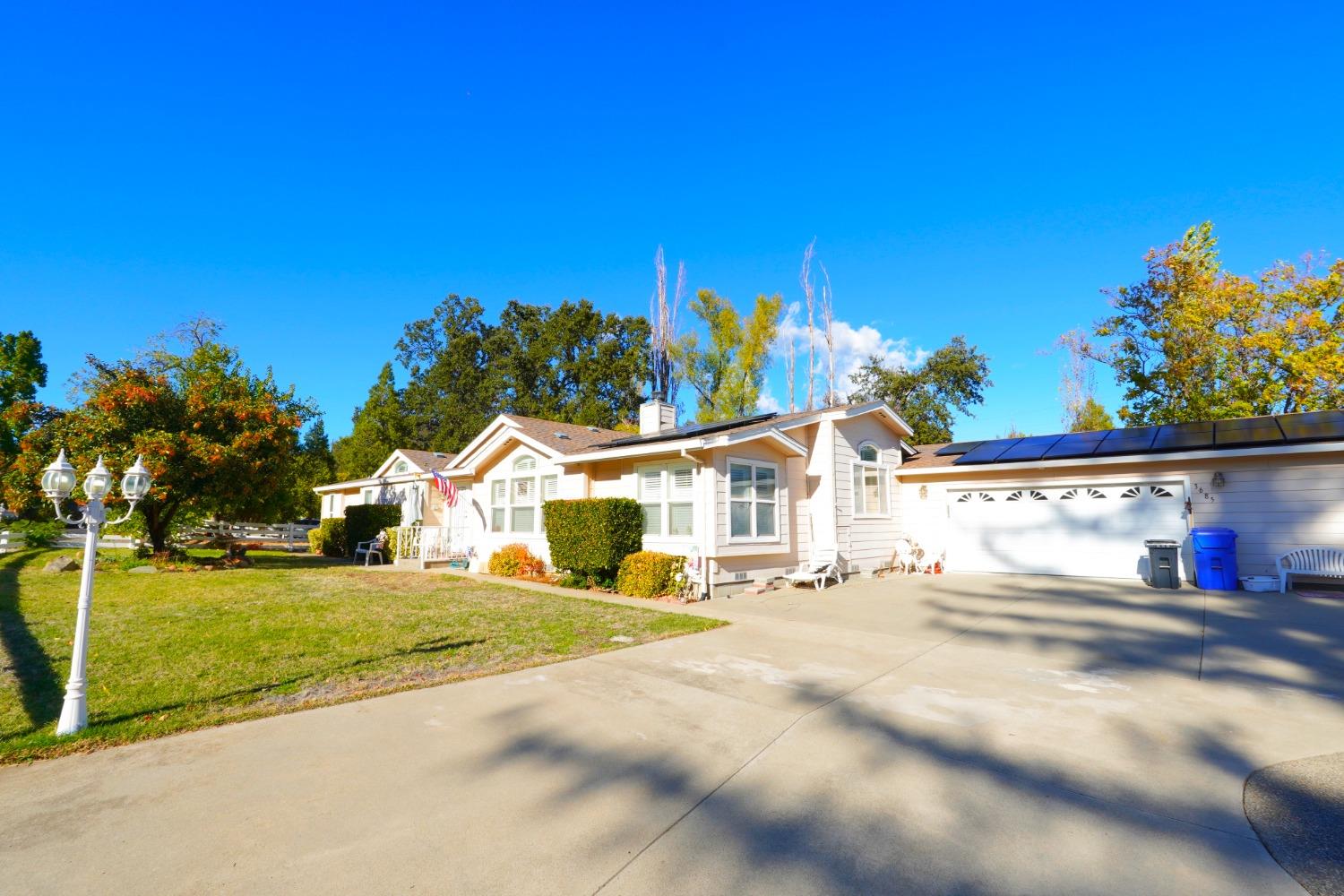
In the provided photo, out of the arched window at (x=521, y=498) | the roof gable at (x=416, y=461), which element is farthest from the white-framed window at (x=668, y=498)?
the roof gable at (x=416, y=461)

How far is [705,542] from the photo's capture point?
1142cm

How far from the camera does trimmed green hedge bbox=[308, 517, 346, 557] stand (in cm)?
2275

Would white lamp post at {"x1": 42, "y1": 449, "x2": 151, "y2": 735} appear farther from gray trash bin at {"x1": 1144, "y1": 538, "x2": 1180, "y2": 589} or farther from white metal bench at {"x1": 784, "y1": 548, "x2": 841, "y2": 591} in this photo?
gray trash bin at {"x1": 1144, "y1": 538, "x2": 1180, "y2": 589}

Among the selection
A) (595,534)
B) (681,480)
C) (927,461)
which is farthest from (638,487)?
(927,461)

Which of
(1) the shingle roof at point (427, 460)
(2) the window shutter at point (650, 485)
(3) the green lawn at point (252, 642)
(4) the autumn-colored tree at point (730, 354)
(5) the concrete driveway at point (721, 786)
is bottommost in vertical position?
(5) the concrete driveway at point (721, 786)

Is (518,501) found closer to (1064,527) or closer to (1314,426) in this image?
(1064,527)

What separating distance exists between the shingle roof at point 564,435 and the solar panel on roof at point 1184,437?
37.9 ft

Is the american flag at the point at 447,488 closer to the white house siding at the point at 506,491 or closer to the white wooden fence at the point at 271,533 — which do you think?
the white house siding at the point at 506,491

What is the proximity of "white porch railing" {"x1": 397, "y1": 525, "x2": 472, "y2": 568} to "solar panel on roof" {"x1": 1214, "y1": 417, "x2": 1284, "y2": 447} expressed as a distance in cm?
1782

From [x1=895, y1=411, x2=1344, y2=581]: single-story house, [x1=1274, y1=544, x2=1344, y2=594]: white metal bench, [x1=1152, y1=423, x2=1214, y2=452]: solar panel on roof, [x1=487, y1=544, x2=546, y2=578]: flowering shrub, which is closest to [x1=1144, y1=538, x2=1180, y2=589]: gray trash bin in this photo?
[x1=895, y1=411, x2=1344, y2=581]: single-story house

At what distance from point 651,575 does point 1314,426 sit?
13009mm

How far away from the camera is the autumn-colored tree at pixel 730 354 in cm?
2891

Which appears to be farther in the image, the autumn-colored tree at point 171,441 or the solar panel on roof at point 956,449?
the solar panel on roof at point 956,449

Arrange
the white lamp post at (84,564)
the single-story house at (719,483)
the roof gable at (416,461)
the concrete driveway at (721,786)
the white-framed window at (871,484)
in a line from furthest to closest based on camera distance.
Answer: the roof gable at (416,461) → the white-framed window at (871,484) → the single-story house at (719,483) → the white lamp post at (84,564) → the concrete driveway at (721,786)
